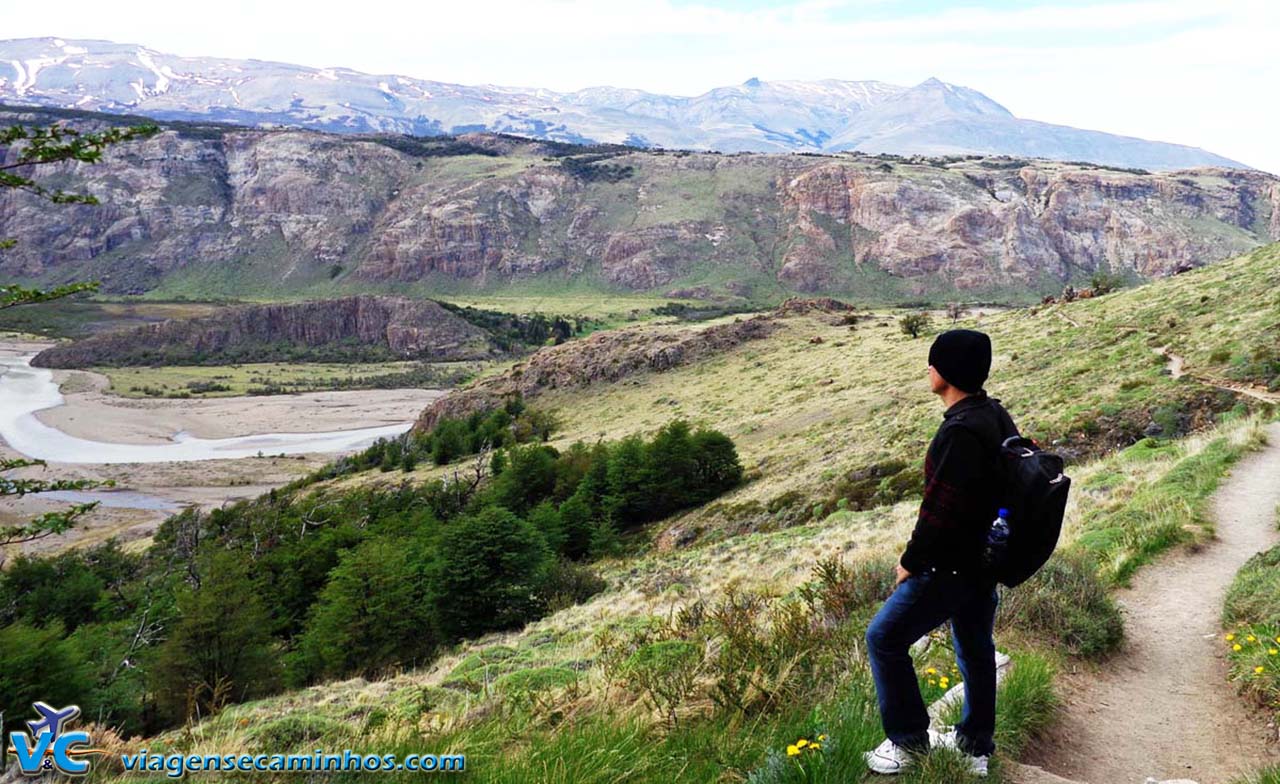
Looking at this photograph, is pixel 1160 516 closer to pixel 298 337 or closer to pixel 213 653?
pixel 213 653

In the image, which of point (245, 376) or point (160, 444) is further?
point (245, 376)

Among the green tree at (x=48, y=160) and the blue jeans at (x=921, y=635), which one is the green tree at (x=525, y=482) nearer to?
the green tree at (x=48, y=160)

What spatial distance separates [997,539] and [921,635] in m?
0.64

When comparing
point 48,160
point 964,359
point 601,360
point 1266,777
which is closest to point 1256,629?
point 1266,777

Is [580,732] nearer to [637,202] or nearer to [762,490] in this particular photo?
[762,490]

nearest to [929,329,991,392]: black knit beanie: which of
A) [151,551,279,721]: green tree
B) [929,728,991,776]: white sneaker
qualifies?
[929,728,991,776]: white sneaker

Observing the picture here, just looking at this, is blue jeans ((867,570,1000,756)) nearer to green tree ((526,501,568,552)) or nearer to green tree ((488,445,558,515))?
green tree ((526,501,568,552))

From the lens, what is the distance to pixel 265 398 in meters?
94.8

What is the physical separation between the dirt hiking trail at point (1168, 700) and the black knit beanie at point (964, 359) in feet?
7.18

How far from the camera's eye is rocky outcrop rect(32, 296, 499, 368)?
119125 millimetres

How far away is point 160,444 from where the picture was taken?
234 feet

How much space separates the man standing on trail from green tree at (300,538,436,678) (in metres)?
15.3

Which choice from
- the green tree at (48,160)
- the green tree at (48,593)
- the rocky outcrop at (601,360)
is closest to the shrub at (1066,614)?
the green tree at (48,160)

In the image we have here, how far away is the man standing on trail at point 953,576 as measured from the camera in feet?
11.7
